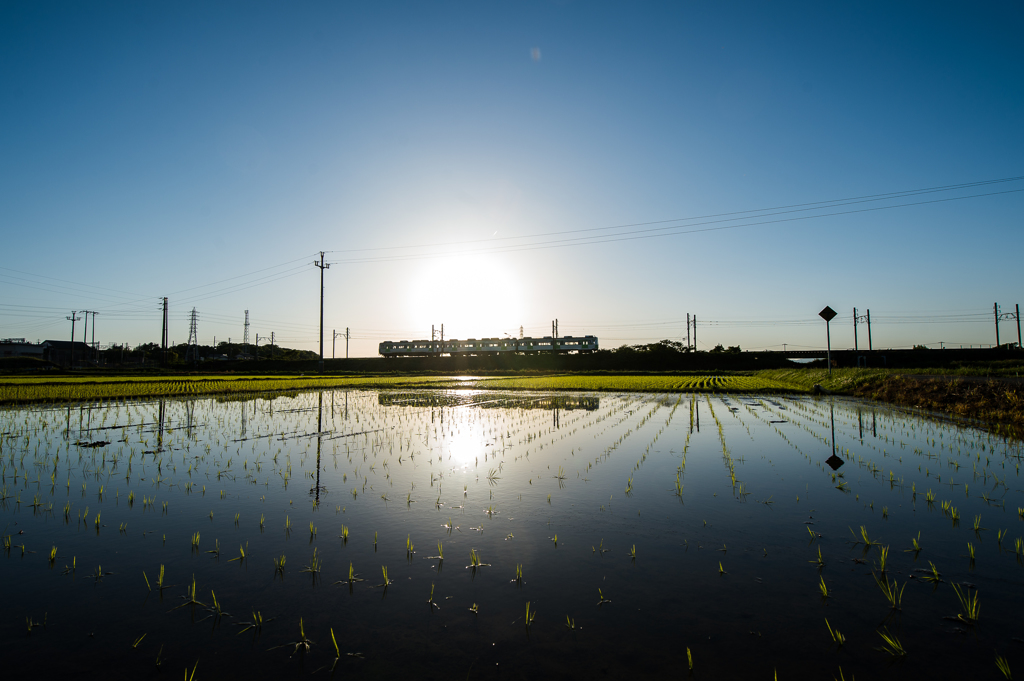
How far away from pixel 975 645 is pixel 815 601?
71 cm

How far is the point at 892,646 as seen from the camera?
8.30 ft

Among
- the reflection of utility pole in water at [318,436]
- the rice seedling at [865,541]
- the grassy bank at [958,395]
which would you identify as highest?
the grassy bank at [958,395]

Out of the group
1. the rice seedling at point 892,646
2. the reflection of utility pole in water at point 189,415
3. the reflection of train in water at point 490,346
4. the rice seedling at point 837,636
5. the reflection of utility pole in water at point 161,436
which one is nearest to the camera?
the rice seedling at point 892,646

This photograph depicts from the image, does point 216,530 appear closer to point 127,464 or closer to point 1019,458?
point 127,464

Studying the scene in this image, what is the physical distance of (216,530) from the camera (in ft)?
14.4

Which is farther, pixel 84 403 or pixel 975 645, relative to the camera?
pixel 84 403

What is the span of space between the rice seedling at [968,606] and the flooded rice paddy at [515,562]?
0.07 feet

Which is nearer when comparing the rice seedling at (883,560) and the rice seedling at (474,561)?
the rice seedling at (883,560)

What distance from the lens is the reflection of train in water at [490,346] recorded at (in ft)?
163

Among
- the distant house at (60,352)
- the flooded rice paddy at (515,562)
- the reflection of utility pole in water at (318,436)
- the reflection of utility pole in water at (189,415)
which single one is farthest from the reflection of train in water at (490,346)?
the distant house at (60,352)

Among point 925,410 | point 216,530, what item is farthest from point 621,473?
point 925,410

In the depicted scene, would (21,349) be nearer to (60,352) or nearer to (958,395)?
(60,352)

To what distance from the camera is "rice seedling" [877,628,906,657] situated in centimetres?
248

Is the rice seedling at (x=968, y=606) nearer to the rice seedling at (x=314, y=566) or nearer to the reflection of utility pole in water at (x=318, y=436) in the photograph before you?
the rice seedling at (x=314, y=566)
